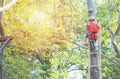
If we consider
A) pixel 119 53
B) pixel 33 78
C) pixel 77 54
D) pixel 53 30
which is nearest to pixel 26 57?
pixel 33 78

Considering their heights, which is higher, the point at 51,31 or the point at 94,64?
the point at 51,31

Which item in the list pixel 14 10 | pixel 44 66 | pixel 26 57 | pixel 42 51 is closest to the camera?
pixel 14 10

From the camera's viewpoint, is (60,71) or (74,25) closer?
(74,25)

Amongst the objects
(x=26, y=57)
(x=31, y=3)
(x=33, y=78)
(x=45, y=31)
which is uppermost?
(x=31, y=3)

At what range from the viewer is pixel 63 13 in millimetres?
13609

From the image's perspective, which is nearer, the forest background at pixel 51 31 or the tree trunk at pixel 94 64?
the tree trunk at pixel 94 64

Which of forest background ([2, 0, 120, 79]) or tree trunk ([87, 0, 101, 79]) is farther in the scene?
forest background ([2, 0, 120, 79])

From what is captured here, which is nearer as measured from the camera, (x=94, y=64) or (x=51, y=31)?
(x=94, y=64)

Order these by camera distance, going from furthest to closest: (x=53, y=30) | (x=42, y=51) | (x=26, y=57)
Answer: (x=26, y=57) < (x=42, y=51) < (x=53, y=30)

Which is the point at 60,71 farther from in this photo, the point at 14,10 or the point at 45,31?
the point at 14,10

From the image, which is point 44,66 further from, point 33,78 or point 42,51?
point 42,51

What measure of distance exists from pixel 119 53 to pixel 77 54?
4.65 meters

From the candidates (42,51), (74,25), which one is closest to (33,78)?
(42,51)

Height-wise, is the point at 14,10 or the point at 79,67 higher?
the point at 14,10
